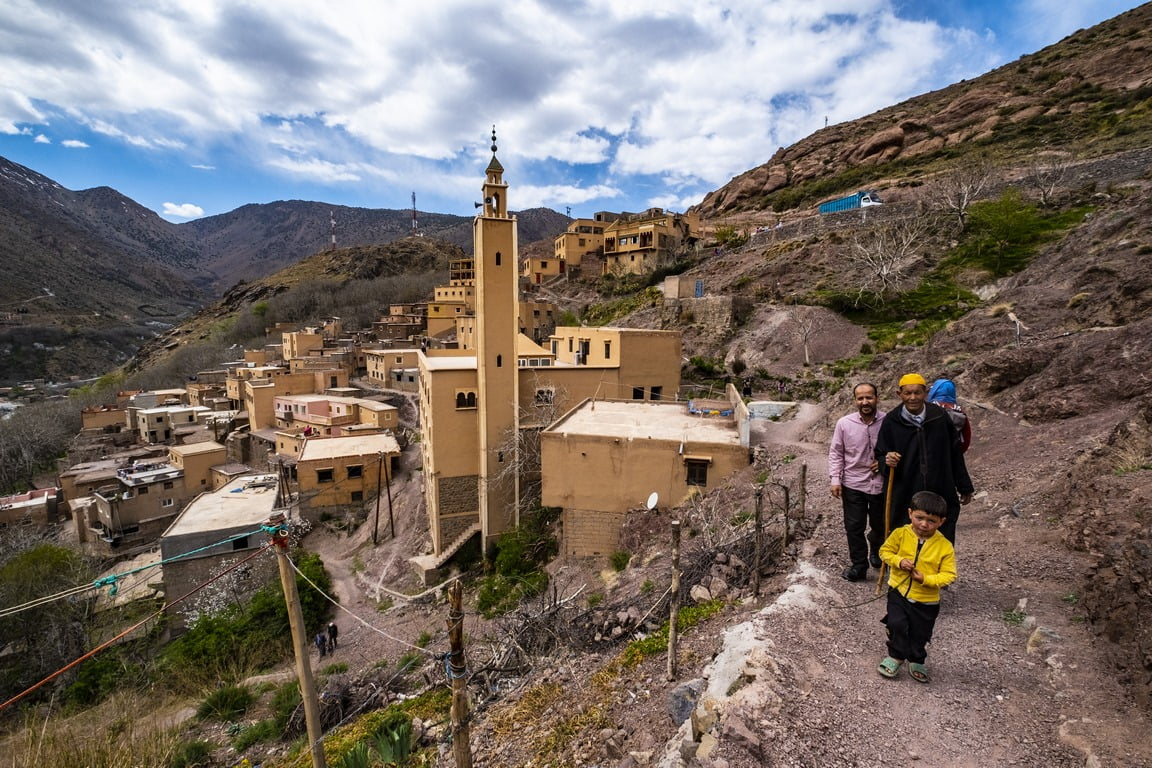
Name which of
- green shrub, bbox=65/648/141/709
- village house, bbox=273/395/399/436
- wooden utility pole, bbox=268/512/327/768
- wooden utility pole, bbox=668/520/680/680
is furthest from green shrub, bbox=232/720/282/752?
village house, bbox=273/395/399/436

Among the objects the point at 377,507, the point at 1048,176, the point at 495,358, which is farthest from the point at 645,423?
the point at 1048,176

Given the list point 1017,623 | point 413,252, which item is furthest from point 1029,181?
point 413,252

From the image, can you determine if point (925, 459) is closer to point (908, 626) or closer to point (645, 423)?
point (908, 626)

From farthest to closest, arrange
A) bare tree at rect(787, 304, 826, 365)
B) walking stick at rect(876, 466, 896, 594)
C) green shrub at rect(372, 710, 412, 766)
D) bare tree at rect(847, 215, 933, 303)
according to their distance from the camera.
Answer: bare tree at rect(847, 215, 933, 303) < bare tree at rect(787, 304, 826, 365) < green shrub at rect(372, 710, 412, 766) < walking stick at rect(876, 466, 896, 594)

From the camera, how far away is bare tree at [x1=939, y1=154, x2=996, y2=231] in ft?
89.8

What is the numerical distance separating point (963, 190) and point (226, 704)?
38446mm

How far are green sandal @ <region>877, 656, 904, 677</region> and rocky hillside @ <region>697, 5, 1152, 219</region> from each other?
39.0 m

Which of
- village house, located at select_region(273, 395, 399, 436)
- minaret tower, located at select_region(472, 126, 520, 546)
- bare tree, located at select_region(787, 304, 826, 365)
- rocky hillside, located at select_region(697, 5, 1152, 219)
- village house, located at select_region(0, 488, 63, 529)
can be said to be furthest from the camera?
rocky hillside, located at select_region(697, 5, 1152, 219)

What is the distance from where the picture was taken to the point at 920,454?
4.36m

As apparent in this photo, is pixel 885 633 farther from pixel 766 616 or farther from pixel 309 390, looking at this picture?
pixel 309 390

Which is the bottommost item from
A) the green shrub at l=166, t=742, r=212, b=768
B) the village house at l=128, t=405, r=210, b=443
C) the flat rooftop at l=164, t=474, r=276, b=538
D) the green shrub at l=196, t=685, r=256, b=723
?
the green shrub at l=196, t=685, r=256, b=723

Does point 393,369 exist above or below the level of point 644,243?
below

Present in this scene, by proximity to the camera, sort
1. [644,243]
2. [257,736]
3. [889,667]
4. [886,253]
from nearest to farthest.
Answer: [889,667] → [257,736] → [886,253] → [644,243]

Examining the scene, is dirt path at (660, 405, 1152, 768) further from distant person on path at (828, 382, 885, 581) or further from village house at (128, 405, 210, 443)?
village house at (128, 405, 210, 443)
